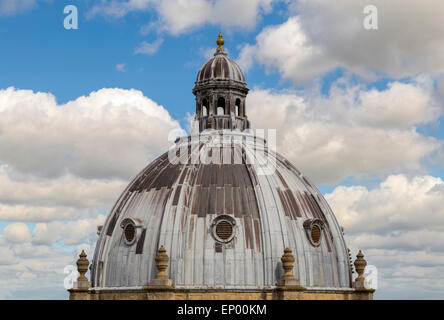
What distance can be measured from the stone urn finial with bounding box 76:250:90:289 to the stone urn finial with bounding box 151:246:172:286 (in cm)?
836

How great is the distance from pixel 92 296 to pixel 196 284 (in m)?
10.1

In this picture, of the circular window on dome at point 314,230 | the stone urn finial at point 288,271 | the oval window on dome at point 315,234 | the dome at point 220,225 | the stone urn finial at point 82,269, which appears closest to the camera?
the stone urn finial at point 288,271

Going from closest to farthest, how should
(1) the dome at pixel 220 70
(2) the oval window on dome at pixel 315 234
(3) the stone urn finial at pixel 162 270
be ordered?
(3) the stone urn finial at pixel 162 270 < (2) the oval window on dome at pixel 315 234 < (1) the dome at pixel 220 70

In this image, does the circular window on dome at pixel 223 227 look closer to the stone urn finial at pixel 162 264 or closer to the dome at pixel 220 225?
the dome at pixel 220 225

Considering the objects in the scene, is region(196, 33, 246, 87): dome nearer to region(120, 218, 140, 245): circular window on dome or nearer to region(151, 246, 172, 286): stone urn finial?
region(120, 218, 140, 245): circular window on dome

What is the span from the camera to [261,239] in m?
59.2

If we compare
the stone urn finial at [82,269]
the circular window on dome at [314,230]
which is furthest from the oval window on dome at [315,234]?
the stone urn finial at [82,269]

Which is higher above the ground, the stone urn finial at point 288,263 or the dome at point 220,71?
the dome at point 220,71

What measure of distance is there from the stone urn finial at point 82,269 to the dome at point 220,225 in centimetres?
103

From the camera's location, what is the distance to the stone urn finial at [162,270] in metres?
56.7
